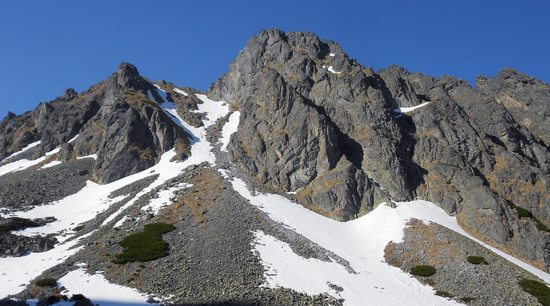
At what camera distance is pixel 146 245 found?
166ft

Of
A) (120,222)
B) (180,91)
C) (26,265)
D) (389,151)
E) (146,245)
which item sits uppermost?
(180,91)

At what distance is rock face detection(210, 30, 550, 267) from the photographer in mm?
71188

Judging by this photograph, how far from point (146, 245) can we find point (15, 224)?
27.9 m

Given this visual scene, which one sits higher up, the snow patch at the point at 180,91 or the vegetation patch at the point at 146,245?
the snow patch at the point at 180,91

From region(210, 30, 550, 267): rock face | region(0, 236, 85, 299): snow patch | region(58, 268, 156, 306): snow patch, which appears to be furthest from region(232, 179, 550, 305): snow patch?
region(0, 236, 85, 299): snow patch

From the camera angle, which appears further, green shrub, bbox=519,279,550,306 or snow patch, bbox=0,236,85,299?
green shrub, bbox=519,279,550,306

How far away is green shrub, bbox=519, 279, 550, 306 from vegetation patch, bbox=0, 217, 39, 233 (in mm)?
67863

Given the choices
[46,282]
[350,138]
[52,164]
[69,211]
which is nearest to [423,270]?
[350,138]

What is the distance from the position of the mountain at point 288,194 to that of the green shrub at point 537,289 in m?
0.33

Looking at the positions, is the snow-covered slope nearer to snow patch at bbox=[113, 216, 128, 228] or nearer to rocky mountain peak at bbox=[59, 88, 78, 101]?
snow patch at bbox=[113, 216, 128, 228]

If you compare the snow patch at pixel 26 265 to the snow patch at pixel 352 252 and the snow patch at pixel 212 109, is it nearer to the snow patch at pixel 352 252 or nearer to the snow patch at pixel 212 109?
the snow patch at pixel 352 252

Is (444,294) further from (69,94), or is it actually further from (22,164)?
→ (69,94)

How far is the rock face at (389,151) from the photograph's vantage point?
234 feet

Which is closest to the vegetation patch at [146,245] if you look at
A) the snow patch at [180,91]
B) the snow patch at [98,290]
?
the snow patch at [98,290]
